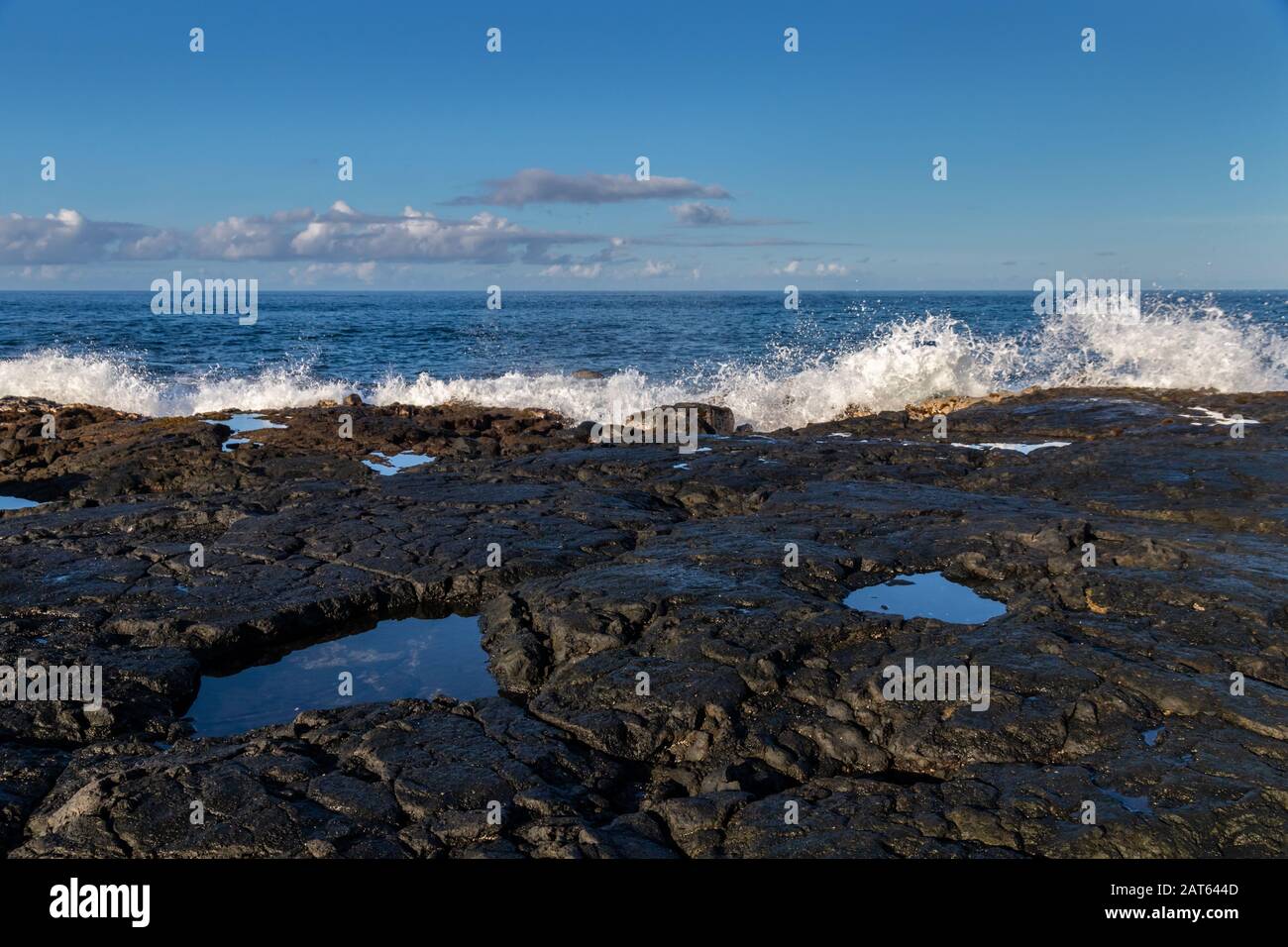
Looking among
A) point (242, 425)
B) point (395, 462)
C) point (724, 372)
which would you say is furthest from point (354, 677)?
point (724, 372)

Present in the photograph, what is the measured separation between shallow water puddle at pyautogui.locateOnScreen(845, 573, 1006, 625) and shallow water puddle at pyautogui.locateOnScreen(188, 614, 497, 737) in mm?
2589

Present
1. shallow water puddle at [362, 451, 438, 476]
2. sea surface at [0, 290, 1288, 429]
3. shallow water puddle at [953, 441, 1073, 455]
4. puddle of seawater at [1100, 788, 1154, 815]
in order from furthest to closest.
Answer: sea surface at [0, 290, 1288, 429]
shallow water puddle at [362, 451, 438, 476]
shallow water puddle at [953, 441, 1073, 455]
puddle of seawater at [1100, 788, 1154, 815]

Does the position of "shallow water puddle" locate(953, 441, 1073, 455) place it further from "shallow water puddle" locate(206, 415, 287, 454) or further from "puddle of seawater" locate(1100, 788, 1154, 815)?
"shallow water puddle" locate(206, 415, 287, 454)

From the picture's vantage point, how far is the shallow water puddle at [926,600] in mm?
6230

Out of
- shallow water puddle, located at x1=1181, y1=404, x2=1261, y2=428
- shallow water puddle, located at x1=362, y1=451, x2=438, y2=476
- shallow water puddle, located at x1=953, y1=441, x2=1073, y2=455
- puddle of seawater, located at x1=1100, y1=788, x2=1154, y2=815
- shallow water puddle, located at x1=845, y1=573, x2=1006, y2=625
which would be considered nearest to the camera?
puddle of seawater, located at x1=1100, y1=788, x2=1154, y2=815

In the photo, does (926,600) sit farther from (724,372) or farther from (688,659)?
(724,372)

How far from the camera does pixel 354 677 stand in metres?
5.86

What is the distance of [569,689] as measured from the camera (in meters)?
5.23

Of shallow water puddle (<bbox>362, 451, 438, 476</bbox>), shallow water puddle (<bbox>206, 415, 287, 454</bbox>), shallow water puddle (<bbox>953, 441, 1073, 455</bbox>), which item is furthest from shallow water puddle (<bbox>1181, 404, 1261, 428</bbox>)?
shallow water puddle (<bbox>206, 415, 287, 454</bbox>)

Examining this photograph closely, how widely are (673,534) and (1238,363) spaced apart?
16.1 m

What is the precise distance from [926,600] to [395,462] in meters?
8.13

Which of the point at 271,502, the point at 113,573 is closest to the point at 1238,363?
the point at 271,502

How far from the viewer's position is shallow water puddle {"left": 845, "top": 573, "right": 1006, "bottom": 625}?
245 inches
